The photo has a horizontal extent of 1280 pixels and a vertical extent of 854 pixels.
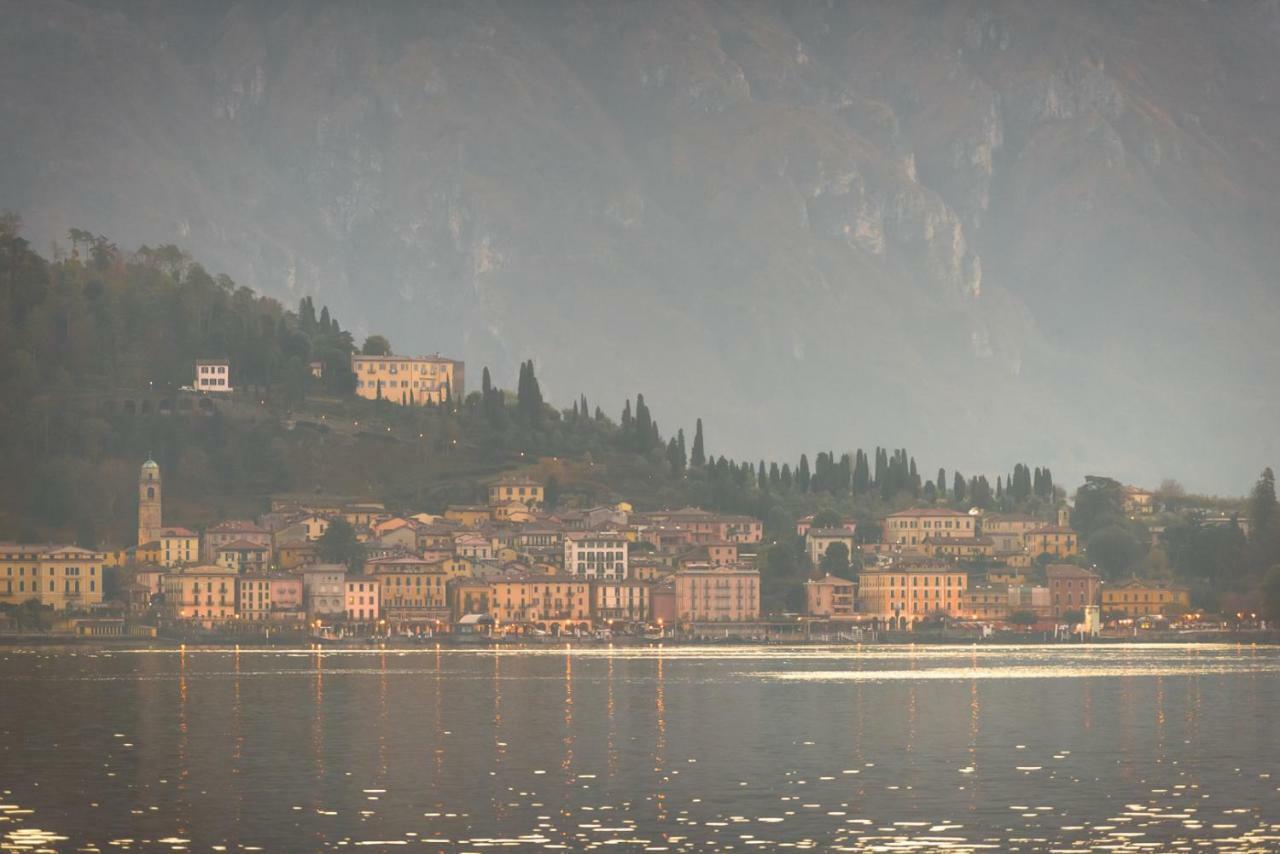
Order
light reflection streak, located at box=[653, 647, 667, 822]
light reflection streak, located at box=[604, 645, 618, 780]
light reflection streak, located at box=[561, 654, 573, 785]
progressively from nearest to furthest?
light reflection streak, located at box=[653, 647, 667, 822], light reflection streak, located at box=[561, 654, 573, 785], light reflection streak, located at box=[604, 645, 618, 780]

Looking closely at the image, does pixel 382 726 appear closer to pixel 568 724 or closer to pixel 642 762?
pixel 568 724

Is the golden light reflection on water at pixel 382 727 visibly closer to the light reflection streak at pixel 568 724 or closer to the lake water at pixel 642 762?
the lake water at pixel 642 762

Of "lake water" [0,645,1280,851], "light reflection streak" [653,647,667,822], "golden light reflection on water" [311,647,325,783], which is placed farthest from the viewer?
"golden light reflection on water" [311,647,325,783]

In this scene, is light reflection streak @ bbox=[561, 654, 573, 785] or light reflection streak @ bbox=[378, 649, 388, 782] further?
light reflection streak @ bbox=[561, 654, 573, 785]

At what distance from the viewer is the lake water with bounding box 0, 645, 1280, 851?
194 feet

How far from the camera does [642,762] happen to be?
2953 inches

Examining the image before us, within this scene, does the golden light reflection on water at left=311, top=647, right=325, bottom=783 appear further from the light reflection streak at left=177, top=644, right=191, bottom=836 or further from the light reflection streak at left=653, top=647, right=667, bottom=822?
the light reflection streak at left=653, top=647, right=667, bottom=822

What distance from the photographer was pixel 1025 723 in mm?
90125

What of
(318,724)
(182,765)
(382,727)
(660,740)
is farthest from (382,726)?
(182,765)

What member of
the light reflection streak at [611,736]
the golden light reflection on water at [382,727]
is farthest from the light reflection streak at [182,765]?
the light reflection streak at [611,736]

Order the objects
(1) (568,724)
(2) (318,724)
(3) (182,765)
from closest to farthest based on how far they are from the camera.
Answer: (3) (182,765) → (2) (318,724) → (1) (568,724)

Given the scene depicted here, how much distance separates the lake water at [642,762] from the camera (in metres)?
59.1

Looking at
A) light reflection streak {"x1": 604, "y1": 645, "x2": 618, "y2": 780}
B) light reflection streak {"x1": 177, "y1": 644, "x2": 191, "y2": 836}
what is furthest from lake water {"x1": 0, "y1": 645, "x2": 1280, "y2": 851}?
light reflection streak {"x1": 604, "y1": 645, "x2": 618, "y2": 780}

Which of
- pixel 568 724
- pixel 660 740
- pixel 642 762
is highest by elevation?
pixel 568 724
